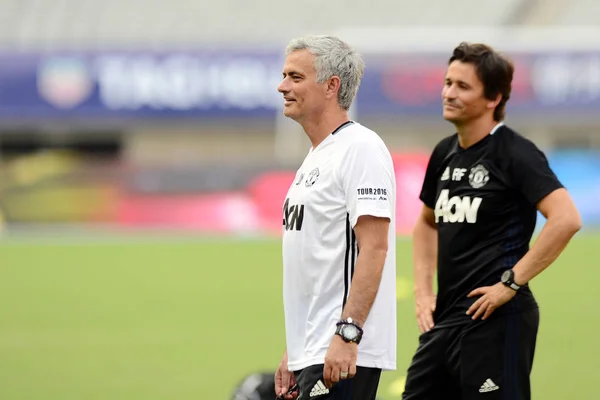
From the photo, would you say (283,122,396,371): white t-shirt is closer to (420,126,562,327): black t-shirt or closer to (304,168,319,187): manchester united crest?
(304,168,319,187): manchester united crest

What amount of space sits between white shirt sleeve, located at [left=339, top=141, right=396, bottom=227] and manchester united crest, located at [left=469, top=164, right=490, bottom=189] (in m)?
0.90

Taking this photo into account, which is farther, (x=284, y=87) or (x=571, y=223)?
(x=571, y=223)

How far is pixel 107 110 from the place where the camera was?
2597cm

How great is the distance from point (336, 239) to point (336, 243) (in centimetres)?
1

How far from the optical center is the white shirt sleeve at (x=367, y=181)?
145 inches

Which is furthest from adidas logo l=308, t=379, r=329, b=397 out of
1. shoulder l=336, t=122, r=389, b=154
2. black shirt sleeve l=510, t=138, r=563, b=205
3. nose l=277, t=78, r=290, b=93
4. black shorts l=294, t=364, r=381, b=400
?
black shirt sleeve l=510, t=138, r=563, b=205

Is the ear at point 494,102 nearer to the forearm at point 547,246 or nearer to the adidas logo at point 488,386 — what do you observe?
the forearm at point 547,246

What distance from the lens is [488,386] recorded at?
4.40 meters

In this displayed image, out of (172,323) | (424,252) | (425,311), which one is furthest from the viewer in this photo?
(172,323)

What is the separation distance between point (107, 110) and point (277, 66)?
437cm

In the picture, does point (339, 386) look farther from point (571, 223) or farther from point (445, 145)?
point (445, 145)

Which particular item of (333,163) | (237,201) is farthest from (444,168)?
(237,201)

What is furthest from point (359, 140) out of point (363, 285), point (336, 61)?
point (363, 285)

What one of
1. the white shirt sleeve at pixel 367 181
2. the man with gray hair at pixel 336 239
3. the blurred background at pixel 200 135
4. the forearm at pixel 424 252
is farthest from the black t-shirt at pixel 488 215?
the blurred background at pixel 200 135
